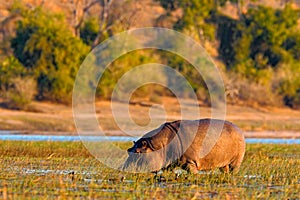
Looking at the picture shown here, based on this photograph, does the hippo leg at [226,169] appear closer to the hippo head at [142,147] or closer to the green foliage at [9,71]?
the hippo head at [142,147]

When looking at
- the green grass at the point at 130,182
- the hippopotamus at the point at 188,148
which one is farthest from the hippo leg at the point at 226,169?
the green grass at the point at 130,182

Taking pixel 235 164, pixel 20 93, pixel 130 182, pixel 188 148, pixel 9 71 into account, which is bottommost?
pixel 130 182

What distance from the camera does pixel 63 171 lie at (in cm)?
1257

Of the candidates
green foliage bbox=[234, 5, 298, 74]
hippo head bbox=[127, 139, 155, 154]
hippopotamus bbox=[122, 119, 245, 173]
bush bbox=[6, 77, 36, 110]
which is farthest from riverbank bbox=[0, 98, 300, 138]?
hippo head bbox=[127, 139, 155, 154]

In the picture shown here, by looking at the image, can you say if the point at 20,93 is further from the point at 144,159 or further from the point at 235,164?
the point at 144,159

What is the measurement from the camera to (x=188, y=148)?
11828 millimetres

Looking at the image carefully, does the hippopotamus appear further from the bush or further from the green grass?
the bush

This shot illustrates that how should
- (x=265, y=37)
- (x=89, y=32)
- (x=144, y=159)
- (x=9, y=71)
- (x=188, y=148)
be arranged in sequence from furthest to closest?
(x=265, y=37) < (x=89, y=32) < (x=9, y=71) < (x=188, y=148) < (x=144, y=159)

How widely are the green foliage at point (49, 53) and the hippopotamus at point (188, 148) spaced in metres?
18.6

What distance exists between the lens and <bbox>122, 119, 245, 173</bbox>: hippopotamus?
11469mm

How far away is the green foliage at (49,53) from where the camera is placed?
101ft

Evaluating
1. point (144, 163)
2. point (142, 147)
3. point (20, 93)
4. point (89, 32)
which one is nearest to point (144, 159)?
point (144, 163)

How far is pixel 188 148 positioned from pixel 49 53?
20708mm

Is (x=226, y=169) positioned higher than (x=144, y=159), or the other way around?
(x=144, y=159)
